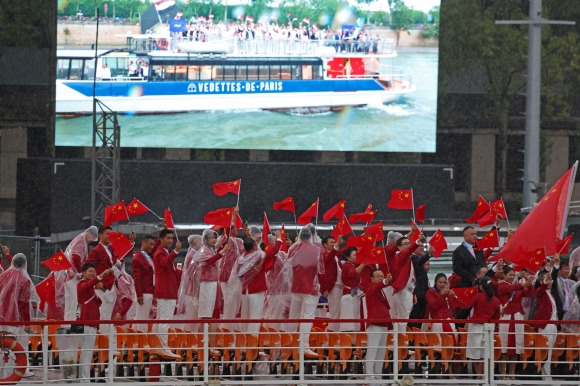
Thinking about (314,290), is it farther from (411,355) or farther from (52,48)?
(52,48)

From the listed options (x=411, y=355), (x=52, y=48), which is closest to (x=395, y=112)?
(x=52, y=48)

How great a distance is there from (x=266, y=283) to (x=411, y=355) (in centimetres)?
205

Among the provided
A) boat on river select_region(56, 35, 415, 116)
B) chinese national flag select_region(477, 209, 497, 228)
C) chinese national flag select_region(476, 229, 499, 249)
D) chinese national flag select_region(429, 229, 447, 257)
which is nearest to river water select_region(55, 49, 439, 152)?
boat on river select_region(56, 35, 415, 116)

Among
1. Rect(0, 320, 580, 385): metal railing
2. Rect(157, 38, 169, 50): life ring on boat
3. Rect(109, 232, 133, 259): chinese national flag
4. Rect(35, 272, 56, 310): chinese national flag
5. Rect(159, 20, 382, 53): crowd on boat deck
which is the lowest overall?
Rect(0, 320, 580, 385): metal railing

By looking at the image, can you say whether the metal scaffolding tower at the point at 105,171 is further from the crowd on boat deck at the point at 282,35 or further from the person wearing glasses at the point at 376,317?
the person wearing glasses at the point at 376,317

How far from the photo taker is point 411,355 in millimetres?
17609

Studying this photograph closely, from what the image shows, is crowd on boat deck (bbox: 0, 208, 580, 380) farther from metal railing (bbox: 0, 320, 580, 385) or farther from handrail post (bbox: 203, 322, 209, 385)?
handrail post (bbox: 203, 322, 209, 385)

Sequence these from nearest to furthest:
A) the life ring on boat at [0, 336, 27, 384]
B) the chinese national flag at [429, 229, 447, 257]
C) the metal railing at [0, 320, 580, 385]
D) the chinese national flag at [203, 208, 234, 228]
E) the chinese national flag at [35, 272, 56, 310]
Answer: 1. the life ring on boat at [0, 336, 27, 384]
2. the metal railing at [0, 320, 580, 385]
3. the chinese national flag at [203, 208, 234, 228]
4. the chinese national flag at [35, 272, 56, 310]
5. the chinese national flag at [429, 229, 447, 257]

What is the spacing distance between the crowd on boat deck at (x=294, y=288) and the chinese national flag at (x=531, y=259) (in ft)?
0.42

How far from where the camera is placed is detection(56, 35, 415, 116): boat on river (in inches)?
1293

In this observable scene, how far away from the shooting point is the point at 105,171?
96.7 ft

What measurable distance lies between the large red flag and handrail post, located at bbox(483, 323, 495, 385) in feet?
3.94

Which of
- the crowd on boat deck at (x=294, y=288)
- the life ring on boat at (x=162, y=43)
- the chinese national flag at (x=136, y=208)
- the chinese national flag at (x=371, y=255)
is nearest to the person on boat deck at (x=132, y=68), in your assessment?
the life ring on boat at (x=162, y=43)

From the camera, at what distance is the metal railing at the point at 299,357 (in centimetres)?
1570
